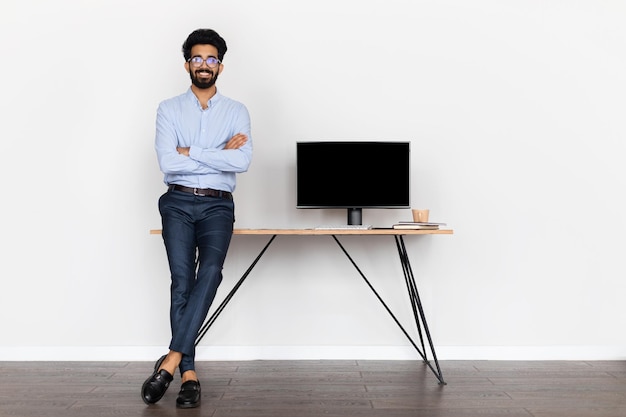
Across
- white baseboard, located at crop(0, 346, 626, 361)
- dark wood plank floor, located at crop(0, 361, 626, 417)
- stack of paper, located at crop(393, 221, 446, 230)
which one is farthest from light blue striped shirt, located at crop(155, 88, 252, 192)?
white baseboard, located at crop(0, 346, 626, 361)

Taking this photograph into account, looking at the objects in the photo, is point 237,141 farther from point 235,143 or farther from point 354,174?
point 354,174

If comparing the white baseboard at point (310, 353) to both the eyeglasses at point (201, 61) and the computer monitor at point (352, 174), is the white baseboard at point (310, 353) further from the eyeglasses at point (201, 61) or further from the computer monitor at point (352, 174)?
the eyeglasses at point (201, 61)

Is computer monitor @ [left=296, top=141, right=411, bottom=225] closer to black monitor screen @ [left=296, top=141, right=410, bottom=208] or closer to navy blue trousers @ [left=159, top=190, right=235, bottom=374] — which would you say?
black monitor screen @ [left=296, top=141, right=410, bottom=208]

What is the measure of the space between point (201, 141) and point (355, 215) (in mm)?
973

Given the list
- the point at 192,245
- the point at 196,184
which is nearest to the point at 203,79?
the point at 196,184

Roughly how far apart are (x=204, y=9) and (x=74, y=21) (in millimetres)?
793

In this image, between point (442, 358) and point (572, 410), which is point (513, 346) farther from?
point (572, 410)

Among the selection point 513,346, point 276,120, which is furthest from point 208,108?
point 513,346

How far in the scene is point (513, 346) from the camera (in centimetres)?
398

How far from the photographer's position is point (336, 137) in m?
4.02

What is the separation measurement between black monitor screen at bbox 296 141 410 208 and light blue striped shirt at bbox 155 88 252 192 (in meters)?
0.47

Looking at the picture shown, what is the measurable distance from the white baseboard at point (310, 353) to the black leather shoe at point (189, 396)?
1021mm

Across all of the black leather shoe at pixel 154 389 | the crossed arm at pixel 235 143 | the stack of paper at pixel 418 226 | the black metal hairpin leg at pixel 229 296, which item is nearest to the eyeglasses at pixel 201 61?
the crossed arm at pixel 235 143

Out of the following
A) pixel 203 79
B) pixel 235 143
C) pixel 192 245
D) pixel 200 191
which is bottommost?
pixel 192 245
